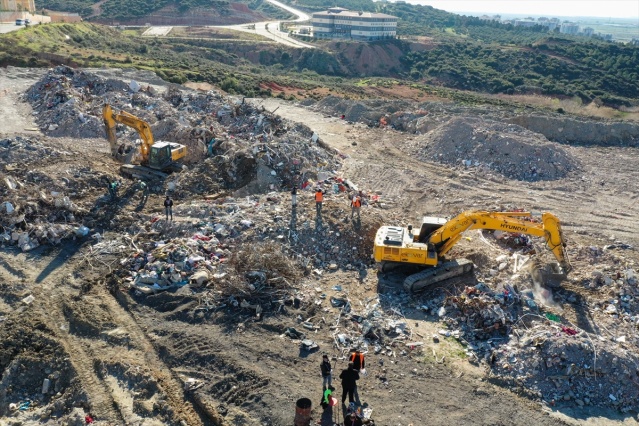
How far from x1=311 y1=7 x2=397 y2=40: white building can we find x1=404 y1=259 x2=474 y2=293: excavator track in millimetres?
63535

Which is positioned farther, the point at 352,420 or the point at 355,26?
the point at 355,26

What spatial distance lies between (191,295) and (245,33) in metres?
62.4

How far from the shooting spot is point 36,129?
2072 centimetres

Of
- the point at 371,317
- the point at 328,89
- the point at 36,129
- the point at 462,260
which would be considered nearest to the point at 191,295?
the point at 371,317

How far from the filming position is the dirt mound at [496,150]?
20891 mm

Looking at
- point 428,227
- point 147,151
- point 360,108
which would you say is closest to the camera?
point 428,227

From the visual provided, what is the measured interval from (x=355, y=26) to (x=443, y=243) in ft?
213

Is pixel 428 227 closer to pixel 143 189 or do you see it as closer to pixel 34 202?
pixel 143 189

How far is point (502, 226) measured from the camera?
11922 millimetres

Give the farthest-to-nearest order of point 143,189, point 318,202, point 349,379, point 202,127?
point 202,127 < point 143,189 < point 318,202 < point 349,379

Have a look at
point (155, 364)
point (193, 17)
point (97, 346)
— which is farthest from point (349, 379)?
point (193, 17)

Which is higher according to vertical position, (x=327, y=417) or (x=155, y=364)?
(x=155, y=364)

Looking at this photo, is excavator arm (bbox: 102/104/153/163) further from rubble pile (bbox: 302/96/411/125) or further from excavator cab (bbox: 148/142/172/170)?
rubble pile (bbox: 302/96/411/125)

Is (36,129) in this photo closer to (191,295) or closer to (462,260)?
(191,295)
